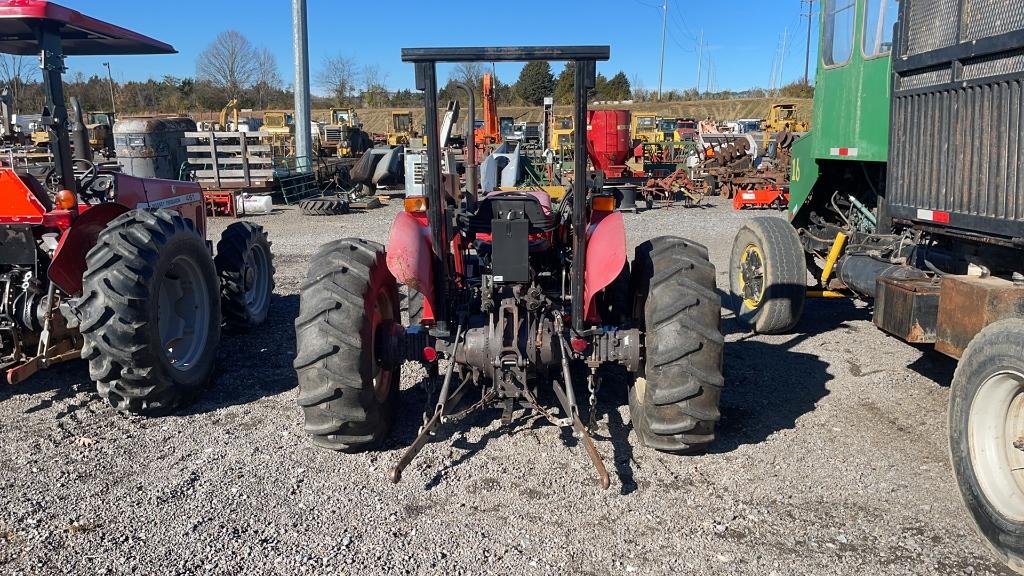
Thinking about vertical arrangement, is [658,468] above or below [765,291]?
below

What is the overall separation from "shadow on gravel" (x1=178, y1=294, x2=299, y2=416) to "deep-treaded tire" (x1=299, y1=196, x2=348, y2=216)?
379 inches

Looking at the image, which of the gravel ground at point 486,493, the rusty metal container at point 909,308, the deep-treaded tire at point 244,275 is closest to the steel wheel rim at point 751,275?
the gravel ground at point 486,493

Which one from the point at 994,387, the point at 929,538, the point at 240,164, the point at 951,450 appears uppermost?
the point at 240,164

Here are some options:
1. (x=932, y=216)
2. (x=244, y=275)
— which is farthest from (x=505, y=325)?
(x=244, y=275)

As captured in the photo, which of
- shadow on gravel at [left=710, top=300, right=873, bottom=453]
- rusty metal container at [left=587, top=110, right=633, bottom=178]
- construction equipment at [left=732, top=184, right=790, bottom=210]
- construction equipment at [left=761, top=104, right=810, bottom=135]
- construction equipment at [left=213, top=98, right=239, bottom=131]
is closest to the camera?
shadow on gravel at [left=710, top=300, right=873, bottom=453]

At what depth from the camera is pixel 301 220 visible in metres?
16.0

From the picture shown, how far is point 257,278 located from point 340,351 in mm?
3925

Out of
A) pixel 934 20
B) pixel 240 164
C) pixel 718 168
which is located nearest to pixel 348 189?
pixel 240 164

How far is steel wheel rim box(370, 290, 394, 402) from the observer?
4.24 metres

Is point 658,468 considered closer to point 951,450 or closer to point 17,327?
point 951,450

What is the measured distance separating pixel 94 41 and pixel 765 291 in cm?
591

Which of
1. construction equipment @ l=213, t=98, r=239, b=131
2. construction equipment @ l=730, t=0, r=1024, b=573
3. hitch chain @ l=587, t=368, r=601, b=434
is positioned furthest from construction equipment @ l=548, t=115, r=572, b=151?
hitch chain @ l=587, t=368, r=601, b=434

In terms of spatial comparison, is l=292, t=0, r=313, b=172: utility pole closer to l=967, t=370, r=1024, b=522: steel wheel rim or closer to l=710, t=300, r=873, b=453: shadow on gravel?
l=710, t=300, r=873, b=453: shadow on gravel

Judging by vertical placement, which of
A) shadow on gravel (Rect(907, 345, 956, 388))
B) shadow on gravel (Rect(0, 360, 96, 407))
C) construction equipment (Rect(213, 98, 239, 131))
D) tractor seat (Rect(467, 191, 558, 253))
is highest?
construction equipment (Rect(213, 98, 239, 131))
